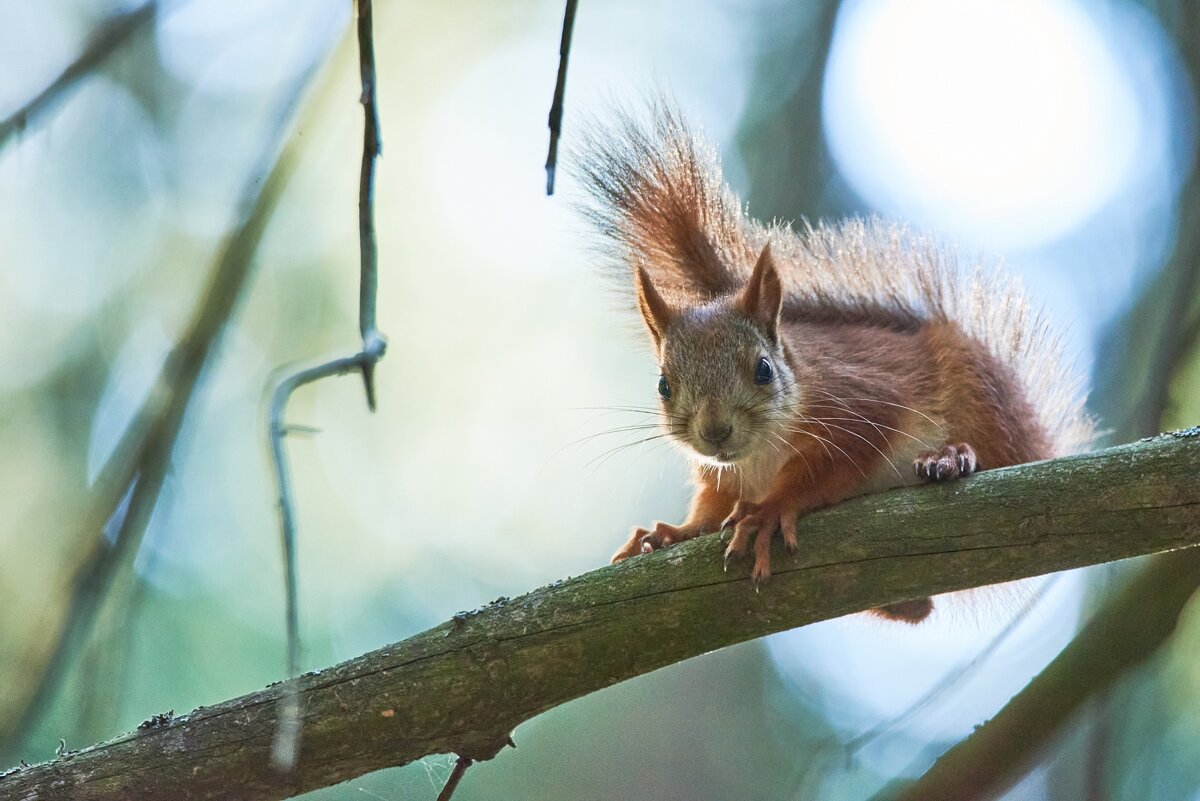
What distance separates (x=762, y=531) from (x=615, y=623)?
1.25 feet

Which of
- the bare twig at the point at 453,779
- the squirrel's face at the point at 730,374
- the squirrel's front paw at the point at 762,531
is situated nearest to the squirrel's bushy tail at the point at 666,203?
the squirrel's face at the point at 730,374

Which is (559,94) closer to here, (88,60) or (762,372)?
(88,60)

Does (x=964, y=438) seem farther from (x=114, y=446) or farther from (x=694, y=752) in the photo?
(x=694, y=752)

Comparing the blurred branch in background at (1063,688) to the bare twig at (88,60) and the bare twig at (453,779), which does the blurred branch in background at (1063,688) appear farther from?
the bare twig at (88,60)

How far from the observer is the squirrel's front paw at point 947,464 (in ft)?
7.57

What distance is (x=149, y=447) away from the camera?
6.92 ft

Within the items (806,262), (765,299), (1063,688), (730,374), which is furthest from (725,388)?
(1063,688)

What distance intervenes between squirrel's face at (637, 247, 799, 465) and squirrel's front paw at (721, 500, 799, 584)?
1.00 feet

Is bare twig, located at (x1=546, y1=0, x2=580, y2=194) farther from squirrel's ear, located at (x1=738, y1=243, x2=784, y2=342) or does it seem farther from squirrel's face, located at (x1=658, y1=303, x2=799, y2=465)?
squirrel's ear, located at (x1=738, y1=243, x2=784, y2=342)

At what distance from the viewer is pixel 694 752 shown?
5.02m

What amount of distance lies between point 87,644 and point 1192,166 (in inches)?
141

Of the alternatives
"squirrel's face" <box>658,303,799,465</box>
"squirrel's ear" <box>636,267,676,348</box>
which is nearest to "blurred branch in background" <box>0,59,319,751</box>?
"squirrel's ear" <box>636,267,676,348</box>

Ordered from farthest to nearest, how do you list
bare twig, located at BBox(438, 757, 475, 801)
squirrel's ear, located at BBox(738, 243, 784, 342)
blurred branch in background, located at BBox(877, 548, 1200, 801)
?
1. squirrel's ear, located at BBox(738, 243, 784, 342)
2. blurred branch in background, located at BBox(877, 548, 1200, 801)
3. bare twig, located at BBox(438, 757, 475, 801)

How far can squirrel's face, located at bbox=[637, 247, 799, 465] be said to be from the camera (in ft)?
8.87
